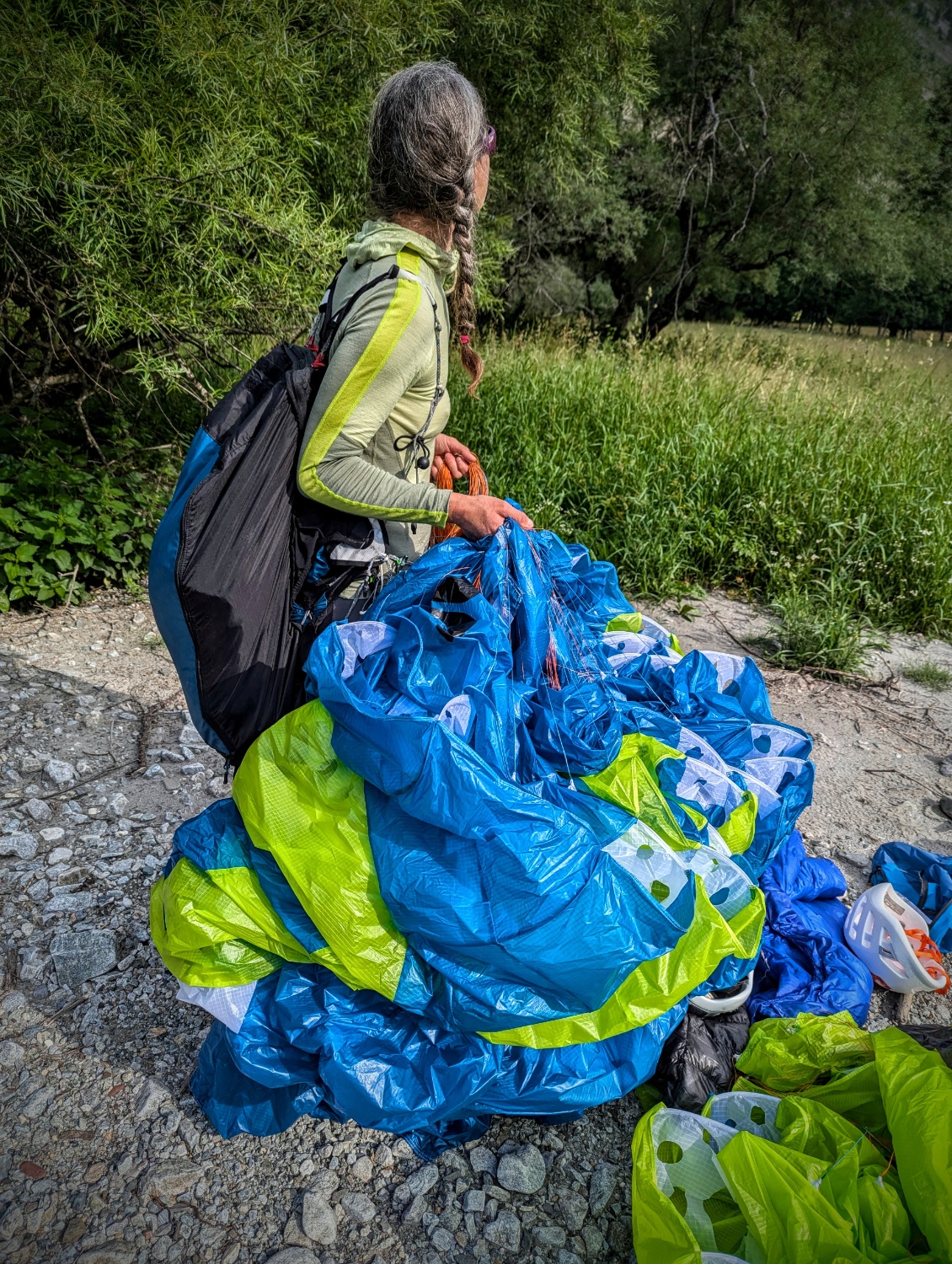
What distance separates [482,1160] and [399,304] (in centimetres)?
181

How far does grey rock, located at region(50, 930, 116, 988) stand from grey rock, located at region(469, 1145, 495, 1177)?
3.59 ft

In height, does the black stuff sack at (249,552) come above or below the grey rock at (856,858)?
above

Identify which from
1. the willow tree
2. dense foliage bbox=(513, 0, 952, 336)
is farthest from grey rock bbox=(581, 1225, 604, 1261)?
dense foliage bbox=(513, 0, 952, 336)

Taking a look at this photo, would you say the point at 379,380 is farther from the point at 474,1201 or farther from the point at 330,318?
the point at 474,1201

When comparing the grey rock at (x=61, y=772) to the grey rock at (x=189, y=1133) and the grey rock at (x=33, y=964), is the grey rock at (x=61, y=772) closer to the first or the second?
the grey rock at (x=33, y=964)

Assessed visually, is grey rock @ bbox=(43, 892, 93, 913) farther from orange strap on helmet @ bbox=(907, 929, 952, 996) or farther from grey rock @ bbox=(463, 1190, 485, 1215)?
orange strap on helmet @ bbox=(907, 929, 952, 996)

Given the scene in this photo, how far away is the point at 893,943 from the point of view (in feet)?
7.34

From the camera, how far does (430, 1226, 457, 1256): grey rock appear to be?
162cm

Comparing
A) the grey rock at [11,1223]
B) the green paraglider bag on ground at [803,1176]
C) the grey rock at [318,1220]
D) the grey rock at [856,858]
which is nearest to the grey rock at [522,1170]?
the green paraglider bag on ground at [803,1176]

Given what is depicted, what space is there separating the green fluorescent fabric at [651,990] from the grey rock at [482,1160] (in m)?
0.38

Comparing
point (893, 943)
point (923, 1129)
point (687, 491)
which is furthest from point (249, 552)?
point (687, 491)

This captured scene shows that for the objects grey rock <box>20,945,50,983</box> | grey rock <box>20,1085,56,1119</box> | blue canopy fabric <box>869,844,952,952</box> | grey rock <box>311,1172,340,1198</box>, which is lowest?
grey rock <box>20,945,50,983</box>

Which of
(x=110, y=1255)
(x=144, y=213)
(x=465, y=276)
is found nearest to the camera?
(x=110, y=1255)

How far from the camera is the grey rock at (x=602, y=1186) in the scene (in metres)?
1.71
